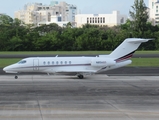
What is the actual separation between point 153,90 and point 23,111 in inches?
435

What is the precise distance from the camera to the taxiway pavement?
661 inches

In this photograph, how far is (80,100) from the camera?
834 inches

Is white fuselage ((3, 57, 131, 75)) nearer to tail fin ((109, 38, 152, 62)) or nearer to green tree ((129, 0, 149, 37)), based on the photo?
tail fin ((109, 38, 152, 62))

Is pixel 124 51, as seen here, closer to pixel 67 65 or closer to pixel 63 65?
pixel 67 65

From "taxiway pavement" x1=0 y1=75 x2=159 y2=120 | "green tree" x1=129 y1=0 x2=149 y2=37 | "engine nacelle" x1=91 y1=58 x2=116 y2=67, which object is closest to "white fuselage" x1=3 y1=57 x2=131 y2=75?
"engine nacelle" x1=91 y1=58 x2=116 y2=67

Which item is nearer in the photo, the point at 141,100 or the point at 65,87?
the point at 141,100

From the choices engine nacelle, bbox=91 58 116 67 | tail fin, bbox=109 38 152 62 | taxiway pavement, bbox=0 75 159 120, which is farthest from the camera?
tail fin, bbox=109 38 152 62

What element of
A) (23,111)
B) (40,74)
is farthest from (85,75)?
(23,111)

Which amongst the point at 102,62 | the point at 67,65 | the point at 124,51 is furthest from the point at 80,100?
the point at 124,51

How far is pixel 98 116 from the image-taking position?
16.5 meters

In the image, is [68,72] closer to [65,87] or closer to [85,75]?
[85,75]

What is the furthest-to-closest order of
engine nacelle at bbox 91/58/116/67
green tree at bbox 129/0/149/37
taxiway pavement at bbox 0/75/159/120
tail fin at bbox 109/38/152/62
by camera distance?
green tree at bbox 129/0/149/37 < tail fin at bbox 109/38/152/62 < engine nacelle at bbox 91/58/116/67 < taxiway pavement at bbox 0/75/159/120

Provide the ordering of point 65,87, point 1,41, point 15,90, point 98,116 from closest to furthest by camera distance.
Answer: point 98,116
point 15,90
point 65,87
point 1,41

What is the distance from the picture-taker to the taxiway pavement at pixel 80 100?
55.1ft
